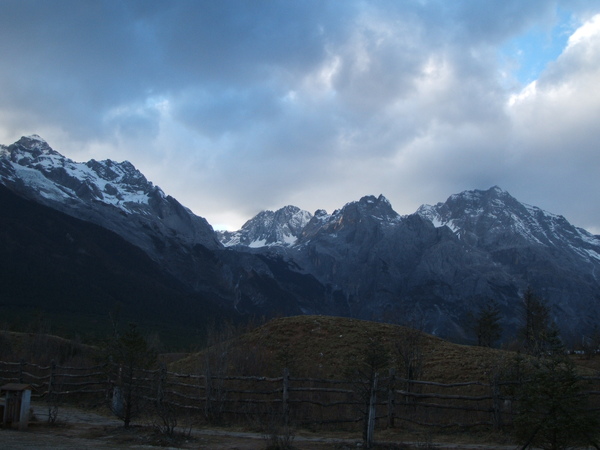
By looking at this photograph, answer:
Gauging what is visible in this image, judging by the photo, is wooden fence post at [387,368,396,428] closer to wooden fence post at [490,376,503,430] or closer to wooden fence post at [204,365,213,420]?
wooden fence post at [490,376,503,430]

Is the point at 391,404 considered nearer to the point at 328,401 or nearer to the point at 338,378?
the point at 328,401

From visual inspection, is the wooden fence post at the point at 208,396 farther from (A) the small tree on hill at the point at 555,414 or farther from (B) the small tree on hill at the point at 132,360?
(A) the small tree on hill at the point at 555,414

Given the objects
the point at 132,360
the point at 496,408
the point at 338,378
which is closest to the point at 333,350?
the point at 338,378

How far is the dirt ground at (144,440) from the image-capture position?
1490 centimetres

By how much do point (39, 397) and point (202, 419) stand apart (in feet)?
44.3

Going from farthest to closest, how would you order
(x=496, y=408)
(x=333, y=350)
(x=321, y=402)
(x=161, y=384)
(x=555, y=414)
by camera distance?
(x=333, y=350) < (x=161, y=384) < (x=321, y=402) < (x=496, y=408) < (x=555, y=414)

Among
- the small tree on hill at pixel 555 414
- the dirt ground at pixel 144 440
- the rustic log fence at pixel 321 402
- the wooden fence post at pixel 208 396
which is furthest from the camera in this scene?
the wooden fence post at pixel 208 396

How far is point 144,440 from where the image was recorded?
1591 cm

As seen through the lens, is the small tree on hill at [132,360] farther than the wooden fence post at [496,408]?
No

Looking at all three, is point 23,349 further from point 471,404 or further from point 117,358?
point 471,404

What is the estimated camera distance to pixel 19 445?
45.9 ft

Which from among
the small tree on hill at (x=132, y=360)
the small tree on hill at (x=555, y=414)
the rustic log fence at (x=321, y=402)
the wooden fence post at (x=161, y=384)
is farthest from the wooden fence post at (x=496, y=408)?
the wooden fence post at (x=161, y=384)

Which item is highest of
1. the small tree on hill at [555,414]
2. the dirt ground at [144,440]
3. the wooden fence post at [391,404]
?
the small tree on hill at [555,414]

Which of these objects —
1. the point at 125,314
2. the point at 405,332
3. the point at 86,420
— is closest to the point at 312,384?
the point at 405,332
